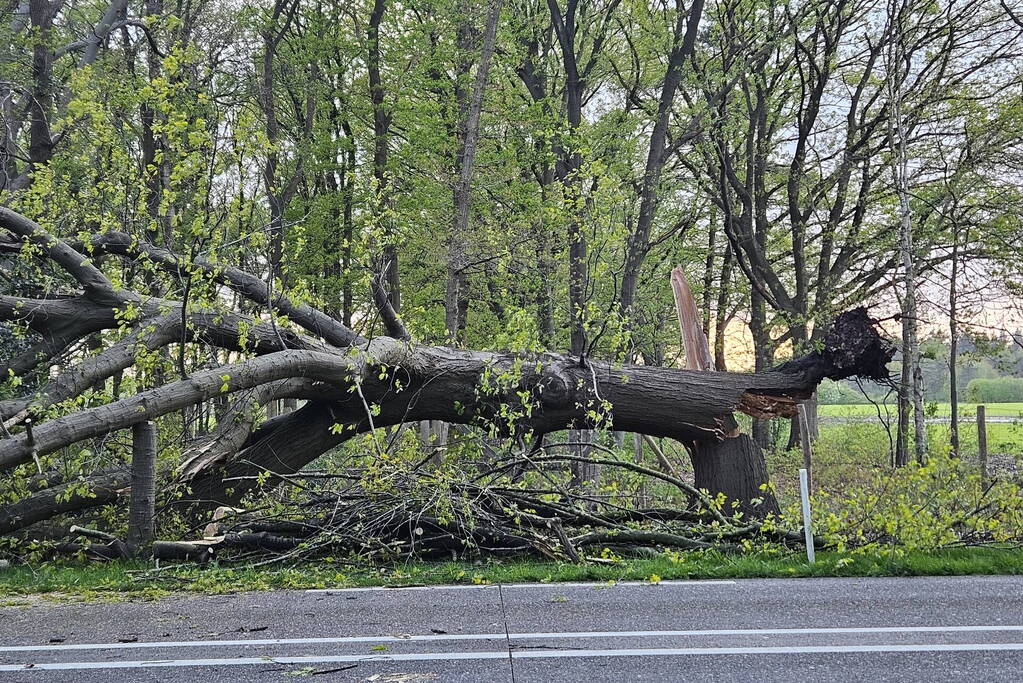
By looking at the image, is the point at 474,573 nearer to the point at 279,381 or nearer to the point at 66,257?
the point at 279,381

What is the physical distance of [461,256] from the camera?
48.6ft

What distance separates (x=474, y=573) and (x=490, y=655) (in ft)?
8.34

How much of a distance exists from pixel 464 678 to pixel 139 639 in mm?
2417

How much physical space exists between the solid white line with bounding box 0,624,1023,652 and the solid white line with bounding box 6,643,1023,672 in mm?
336

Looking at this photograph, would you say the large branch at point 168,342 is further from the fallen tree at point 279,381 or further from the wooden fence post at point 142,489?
the wooden fence post at point 142,489

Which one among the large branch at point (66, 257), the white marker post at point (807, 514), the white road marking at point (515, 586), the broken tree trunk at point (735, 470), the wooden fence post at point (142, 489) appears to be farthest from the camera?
the broken tree trunk at point (735, 470)

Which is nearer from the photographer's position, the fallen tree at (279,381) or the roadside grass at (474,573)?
the roadside grass at (474,573)

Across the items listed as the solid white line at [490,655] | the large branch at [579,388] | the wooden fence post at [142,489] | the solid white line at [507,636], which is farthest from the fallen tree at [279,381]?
the solid white line at [490,655]

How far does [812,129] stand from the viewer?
71.7ft

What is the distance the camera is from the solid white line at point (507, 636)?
5855mm

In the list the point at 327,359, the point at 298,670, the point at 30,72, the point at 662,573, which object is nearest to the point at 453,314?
the point at 327,359

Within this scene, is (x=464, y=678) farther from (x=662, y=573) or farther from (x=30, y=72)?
(x=30, y=72)

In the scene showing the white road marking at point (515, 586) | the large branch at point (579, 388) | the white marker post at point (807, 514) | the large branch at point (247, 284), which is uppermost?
the large branch at point (247, 284)

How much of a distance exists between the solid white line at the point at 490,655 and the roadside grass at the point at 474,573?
2.08 metres
